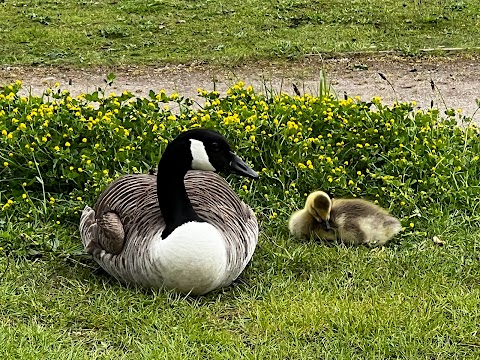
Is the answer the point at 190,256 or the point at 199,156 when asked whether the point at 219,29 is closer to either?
the point at 199,156

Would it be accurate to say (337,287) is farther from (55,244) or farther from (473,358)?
(55,244)

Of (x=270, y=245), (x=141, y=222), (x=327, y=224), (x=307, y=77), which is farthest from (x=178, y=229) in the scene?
(x=307, y=77)

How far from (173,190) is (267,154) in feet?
4.85

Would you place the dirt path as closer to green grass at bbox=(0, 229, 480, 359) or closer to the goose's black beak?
green grass at bbox=(0, 229, 480, 359)

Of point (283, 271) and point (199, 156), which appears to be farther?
point (283, 271)

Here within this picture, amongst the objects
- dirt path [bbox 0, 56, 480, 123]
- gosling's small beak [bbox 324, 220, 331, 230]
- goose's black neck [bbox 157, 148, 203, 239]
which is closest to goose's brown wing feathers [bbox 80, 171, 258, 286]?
→ goose's black neck [bbox 157, 148, 203, 239]

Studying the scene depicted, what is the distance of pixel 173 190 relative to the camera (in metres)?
4.14

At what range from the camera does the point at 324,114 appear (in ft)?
18.9

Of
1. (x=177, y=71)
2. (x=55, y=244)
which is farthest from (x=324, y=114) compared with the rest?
(x=177, y=71)

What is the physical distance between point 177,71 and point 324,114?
12.9 feet

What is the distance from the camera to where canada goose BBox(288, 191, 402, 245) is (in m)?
4.74

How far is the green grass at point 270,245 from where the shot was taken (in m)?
3.70

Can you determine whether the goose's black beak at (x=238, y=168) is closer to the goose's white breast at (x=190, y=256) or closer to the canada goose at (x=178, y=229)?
the canada goose at (x=178, y=229)

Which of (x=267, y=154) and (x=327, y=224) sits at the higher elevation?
(x=267, y=154)
